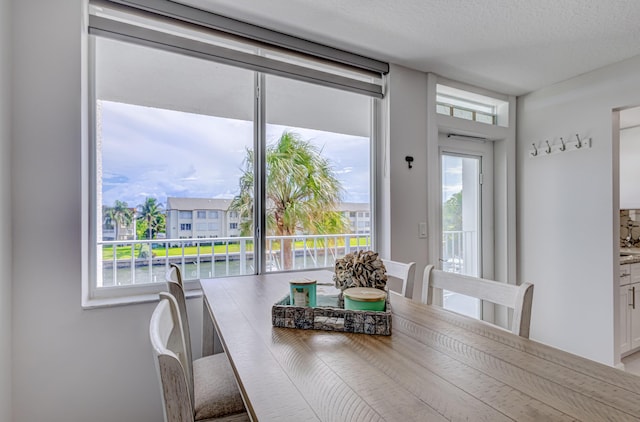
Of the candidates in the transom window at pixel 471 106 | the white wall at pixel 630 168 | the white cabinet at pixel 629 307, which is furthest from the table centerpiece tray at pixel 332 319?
the white wall at pixel 630 168

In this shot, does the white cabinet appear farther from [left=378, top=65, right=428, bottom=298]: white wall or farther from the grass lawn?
the grass lawn

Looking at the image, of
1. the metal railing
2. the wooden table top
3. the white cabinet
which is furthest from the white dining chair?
the white cabinet

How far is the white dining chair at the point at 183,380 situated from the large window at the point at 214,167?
0.84 meters

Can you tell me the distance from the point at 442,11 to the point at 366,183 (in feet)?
4.06

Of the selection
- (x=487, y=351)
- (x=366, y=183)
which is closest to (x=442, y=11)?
(x=366, y=183)

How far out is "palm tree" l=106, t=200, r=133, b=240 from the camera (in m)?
1.80

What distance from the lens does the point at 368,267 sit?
1268 millimetres

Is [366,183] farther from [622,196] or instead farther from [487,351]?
[622,196]

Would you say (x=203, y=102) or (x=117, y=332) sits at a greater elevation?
(x=203, y=102)

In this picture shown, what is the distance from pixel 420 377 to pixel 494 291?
0.65 meters

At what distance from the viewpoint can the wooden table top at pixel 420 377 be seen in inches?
24.3

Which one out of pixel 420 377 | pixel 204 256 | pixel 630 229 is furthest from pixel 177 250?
pixel 630 229

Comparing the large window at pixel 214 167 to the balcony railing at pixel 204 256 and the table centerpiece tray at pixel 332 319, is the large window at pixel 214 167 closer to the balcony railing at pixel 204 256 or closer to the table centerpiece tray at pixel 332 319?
the balcony railing at pixel 204 256

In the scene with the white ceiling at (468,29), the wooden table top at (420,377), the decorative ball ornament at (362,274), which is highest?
the white ceiling at (468,29)
